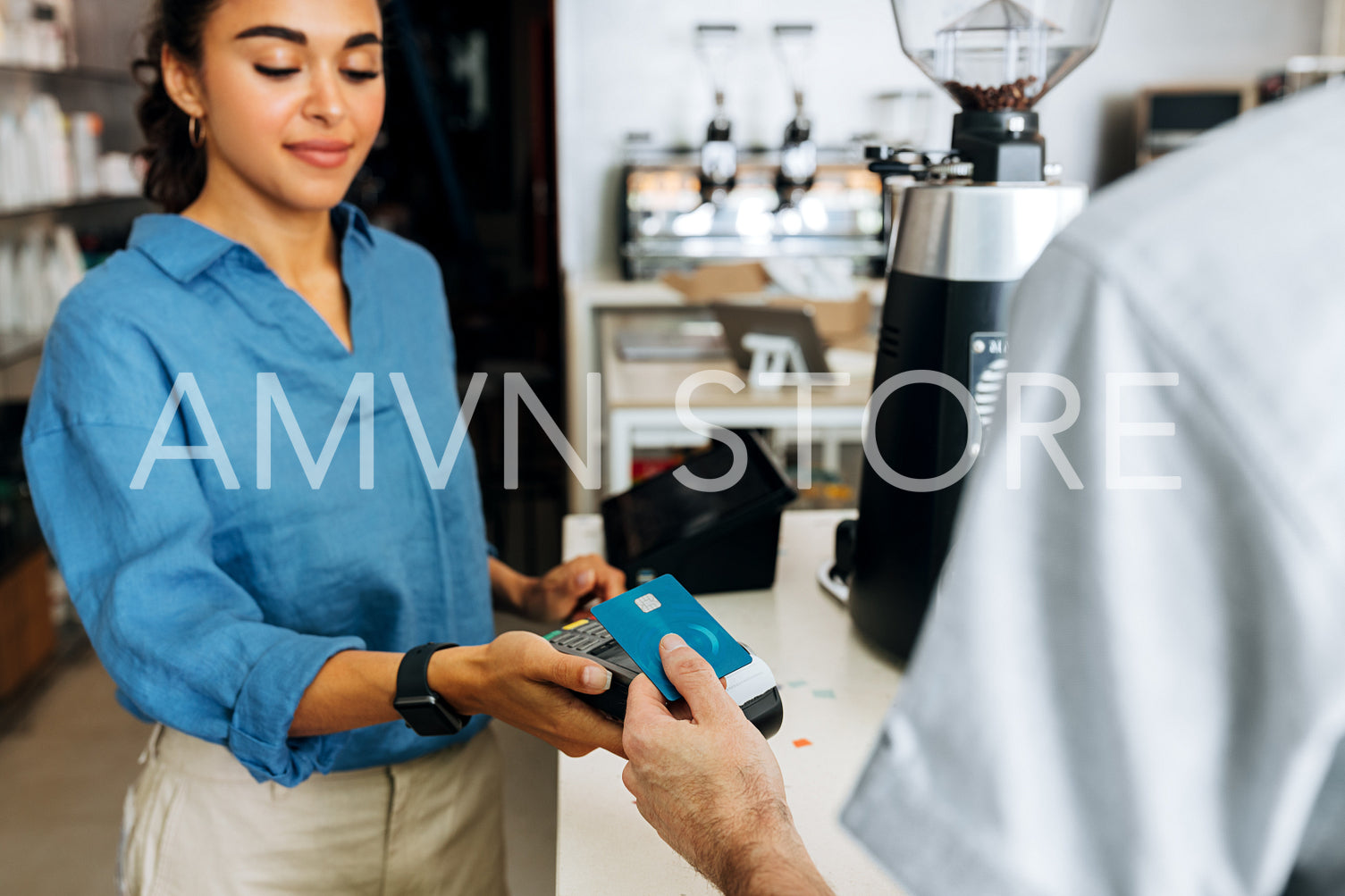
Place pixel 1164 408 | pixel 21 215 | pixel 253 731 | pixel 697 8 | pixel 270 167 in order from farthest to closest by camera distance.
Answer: pixel 697 8 → pixel 21 215 → pixel 270 167 → pixel 253 731 → pixel 1164 408

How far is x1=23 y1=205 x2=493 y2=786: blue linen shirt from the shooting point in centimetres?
86

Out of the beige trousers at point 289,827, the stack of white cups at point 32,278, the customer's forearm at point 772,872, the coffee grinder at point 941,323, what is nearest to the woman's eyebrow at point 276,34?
the coffee grinder at point 941,323

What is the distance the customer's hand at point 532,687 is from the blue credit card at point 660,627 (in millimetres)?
32

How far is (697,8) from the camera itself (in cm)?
394

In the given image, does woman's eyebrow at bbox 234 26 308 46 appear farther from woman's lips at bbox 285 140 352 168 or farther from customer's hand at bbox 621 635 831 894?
customer's hand at bbox 621 635 831 894

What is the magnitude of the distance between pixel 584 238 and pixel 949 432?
335 centimetres

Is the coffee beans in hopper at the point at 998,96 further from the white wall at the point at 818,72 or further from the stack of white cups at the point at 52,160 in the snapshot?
the white wall at the point at 818,72

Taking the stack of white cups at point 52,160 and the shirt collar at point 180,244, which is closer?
the shirt collar at point 180,244

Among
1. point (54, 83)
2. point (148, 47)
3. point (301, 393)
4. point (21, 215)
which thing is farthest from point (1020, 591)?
point (54, 83)

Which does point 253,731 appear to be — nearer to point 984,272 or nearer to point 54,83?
point 984,272

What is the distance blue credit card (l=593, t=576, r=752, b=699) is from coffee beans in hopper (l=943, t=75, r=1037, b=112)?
565mm

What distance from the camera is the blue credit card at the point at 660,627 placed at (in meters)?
0.76

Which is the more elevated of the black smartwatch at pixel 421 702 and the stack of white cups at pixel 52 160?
the stack of white cups at pixel 52 160

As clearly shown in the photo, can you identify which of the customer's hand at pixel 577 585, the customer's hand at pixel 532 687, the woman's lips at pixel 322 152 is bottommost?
the customer's hand at pixel 577 585
